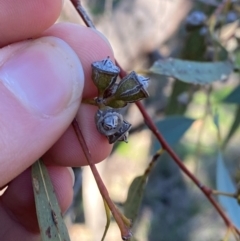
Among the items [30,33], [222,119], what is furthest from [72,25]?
[222,119]

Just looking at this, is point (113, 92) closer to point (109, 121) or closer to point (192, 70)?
point (109, 121)

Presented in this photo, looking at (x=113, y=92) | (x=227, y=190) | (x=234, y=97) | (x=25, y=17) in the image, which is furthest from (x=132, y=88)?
(x=234, y=97)

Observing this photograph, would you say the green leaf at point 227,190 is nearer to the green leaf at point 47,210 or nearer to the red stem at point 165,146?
the red stem at point 165,146

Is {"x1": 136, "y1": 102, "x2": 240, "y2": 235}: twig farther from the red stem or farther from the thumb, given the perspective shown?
the thumb

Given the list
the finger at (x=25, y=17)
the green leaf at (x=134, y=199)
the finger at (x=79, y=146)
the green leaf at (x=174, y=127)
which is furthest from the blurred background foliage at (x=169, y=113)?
the finger at (x=25, y=17)

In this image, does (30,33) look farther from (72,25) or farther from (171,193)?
(171,193)

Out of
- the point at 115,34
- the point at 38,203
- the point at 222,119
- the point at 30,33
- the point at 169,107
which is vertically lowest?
the point at 222,119

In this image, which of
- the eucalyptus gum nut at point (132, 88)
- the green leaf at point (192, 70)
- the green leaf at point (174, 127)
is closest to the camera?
the eucalyptus gum nut at point (132, 88)
